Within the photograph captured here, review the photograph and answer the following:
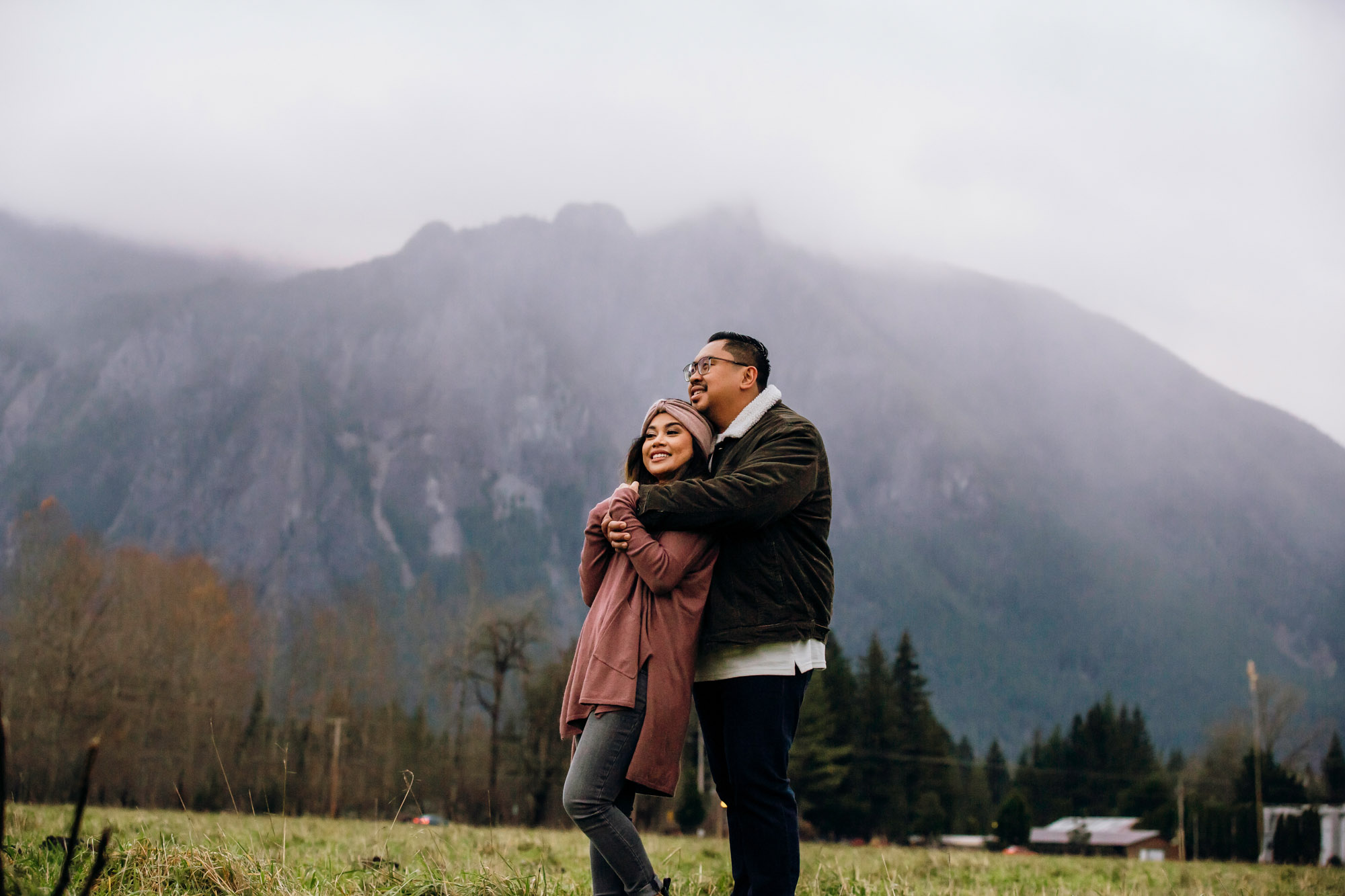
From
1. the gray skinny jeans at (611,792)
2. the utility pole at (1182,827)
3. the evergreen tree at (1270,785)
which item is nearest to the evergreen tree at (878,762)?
the utility pole at (1182,827)

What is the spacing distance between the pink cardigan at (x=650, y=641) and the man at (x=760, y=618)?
8 centimetres

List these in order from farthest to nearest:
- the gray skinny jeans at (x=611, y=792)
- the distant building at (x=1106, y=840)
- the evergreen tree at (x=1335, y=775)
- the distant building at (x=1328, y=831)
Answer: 1. the evergreen tree at (x=1335, y=775)
2. the distant building at (x=1106, y=840)
3. the distant building at (x=1328, y=831)
4. the gray skinny jeans at (x=611, y=792)

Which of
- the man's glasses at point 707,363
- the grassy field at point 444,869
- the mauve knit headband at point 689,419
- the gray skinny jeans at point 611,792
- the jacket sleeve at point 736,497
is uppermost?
the man's glasses at point 707,363

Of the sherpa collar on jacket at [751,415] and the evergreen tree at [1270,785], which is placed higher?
the sherpa collar on jacket at [751,415]

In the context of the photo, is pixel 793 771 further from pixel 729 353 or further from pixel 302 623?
pixel 729 353

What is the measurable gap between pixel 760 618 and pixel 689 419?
95 centimetres

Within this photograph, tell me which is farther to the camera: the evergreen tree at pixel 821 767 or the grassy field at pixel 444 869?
the evergreen tree at pixel 821 767

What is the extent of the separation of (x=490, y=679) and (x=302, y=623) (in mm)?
25016

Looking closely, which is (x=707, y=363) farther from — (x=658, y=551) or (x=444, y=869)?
(x=444, y=869)

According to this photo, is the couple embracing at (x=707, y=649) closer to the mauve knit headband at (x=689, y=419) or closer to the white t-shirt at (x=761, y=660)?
the white t-shirt at (x=761, y=660)

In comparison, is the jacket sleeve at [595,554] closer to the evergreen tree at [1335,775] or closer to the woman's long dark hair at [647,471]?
the woman's long dark hair at [647,471]

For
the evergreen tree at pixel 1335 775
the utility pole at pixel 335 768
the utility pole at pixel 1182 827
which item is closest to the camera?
the utility pole at pixel 1182 827

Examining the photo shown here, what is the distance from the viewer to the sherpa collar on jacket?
15.0ft

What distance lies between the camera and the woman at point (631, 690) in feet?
12.9
